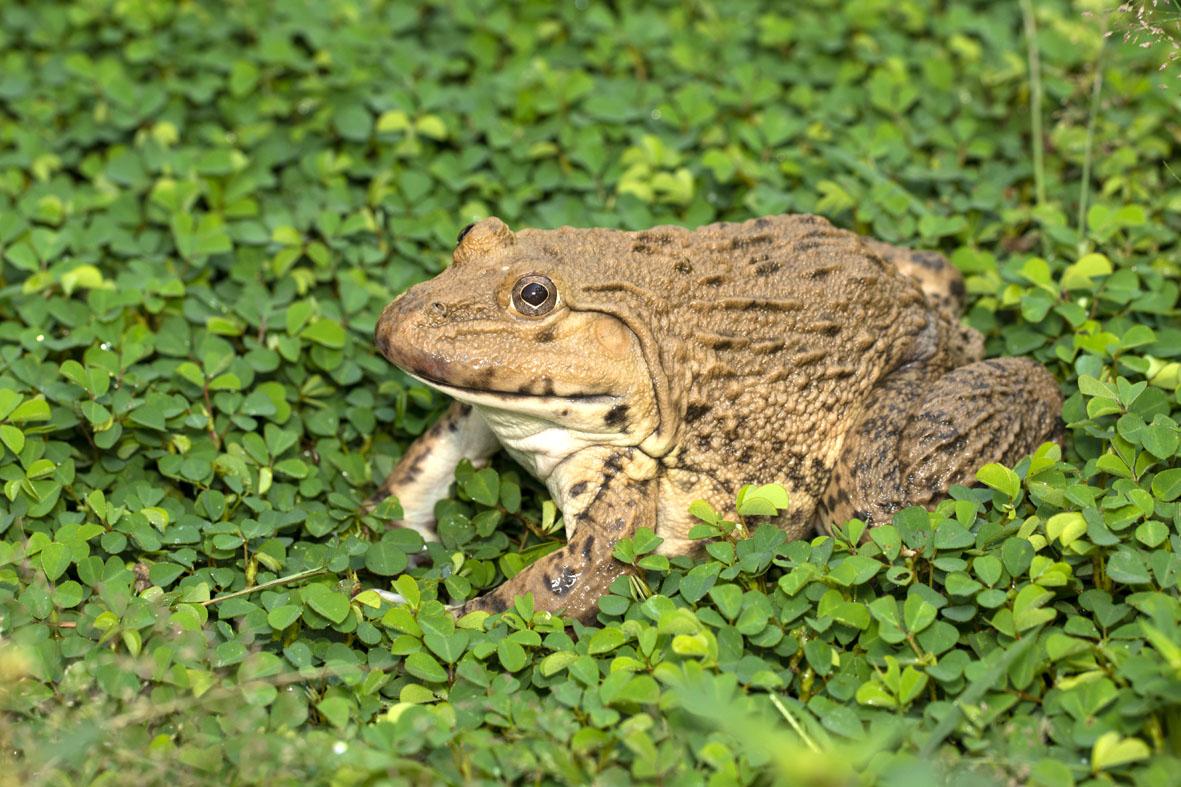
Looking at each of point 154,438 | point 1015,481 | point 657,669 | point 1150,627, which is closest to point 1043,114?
point 1015,481

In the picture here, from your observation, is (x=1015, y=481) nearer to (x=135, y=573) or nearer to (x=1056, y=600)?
(x=1056, y=600)

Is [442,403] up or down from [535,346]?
down

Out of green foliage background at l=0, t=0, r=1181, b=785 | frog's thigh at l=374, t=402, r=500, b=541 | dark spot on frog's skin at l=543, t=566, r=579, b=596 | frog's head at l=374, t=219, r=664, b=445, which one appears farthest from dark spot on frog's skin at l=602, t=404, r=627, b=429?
frog's thigh at l=374, t=402, r=500, b=541

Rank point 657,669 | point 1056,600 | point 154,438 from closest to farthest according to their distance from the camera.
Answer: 1. point 657,669
2. point 1056,600
3. point 154,438

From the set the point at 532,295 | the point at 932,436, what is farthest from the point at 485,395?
the point at 932,436

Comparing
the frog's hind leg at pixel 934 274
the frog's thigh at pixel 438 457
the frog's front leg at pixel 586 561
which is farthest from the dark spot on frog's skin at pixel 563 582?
the frog's hind leg at pixel 934 274

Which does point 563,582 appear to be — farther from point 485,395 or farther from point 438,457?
point 438,457
